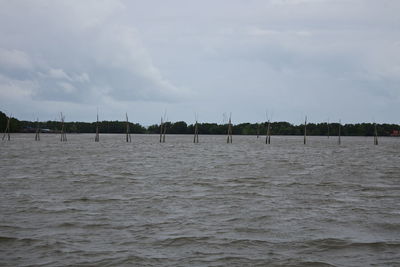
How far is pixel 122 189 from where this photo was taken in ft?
43.8

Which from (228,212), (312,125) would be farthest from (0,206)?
(312,125)

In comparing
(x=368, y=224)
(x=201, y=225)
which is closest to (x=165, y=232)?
(x=201, y=225)

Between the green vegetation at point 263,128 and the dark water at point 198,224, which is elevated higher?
the green vegetation at point 263,128

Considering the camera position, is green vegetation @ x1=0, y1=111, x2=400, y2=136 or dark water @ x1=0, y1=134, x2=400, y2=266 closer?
dark water @ x1=0, y1=134, x2=400, y2=266

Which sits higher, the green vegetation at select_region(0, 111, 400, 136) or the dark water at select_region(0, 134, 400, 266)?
the green vegetation at select_region(0, 111, 400, 136)

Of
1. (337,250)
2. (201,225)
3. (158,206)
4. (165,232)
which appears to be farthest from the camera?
(158,206)

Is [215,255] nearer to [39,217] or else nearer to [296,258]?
[296,258]

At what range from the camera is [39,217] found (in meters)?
8.95

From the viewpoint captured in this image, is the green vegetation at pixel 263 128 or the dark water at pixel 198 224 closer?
the dark water at pixel 198 224

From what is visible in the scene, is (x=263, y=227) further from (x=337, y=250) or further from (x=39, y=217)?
(x=39, y=217)

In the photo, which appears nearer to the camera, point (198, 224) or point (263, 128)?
point (198, 224)

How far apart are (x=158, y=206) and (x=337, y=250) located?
16.0 ft

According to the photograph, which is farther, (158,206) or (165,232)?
(158,206)

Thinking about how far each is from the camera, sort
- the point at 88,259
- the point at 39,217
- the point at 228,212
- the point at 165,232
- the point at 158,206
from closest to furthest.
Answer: the point at 88,259 < the point at 165,232 < the point at 39,217 < the point at 228,212 < the point at 158,206
